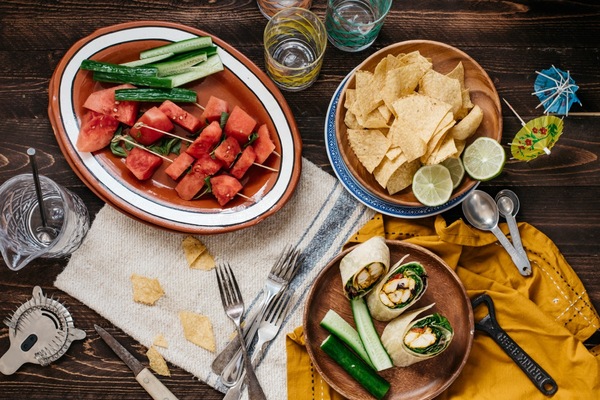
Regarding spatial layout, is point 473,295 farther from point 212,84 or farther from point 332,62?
point 212,84

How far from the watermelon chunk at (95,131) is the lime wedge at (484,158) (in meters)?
1.36

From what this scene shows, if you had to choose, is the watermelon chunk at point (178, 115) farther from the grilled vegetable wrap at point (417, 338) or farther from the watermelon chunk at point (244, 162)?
the grilled vegetable wrap at point (417, 338)

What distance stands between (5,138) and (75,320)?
787 millimetres

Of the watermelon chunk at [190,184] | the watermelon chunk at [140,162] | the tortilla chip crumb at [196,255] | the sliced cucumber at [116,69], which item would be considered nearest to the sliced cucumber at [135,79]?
the sliced cucumber at [116,69]

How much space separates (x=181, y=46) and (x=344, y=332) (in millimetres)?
1264

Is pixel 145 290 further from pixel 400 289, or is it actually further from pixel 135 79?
pixel 400 289

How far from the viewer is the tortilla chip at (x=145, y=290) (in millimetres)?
2590

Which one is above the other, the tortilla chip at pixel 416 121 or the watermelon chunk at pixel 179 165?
the tortilla chip at pixel 416 121

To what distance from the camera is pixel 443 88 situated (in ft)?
8.02

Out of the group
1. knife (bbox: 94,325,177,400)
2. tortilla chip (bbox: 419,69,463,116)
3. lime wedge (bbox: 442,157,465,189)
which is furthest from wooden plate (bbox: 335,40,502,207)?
knife (bbox: 94,325,177,400)

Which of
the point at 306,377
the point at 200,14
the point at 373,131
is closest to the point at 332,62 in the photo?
the point at 373,131

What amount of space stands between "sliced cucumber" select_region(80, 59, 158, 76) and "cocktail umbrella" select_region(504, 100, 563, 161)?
57.0 inches

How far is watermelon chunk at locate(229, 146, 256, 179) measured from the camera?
2520mm

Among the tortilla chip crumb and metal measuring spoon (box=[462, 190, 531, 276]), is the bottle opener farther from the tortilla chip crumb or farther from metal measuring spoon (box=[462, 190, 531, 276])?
the tortilla chip crumb
